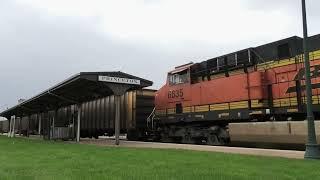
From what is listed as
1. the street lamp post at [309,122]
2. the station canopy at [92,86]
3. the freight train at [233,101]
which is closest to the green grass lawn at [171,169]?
the street lamp post at [309,122]

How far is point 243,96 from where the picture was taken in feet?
64.8

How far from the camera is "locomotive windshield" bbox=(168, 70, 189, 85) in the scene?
23.7 metres

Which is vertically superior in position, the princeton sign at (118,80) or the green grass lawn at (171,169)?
the princeton sign at (118,80)

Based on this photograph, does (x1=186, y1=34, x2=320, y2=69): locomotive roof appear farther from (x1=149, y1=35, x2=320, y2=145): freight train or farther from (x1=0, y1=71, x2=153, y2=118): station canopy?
(x1=0, y1=71, x2=153, y2=118): station canopy

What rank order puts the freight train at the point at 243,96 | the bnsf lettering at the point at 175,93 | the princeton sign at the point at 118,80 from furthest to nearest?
the bnsf lettering at the point at 175,93, the princeton sign at the point at 118,80, the freight train at the point at 243,96

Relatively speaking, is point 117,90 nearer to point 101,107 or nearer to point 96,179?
point 101,107

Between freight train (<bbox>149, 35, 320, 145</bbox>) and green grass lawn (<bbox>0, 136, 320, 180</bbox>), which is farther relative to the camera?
freight train (<bbox>149, 35, 320, 145</bbox>)

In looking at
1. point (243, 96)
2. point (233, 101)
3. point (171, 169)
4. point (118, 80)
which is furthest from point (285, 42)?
point (171, 169)

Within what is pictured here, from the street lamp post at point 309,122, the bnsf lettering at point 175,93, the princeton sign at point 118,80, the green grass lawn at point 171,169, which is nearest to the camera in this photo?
the green grass lawn at point 171,169

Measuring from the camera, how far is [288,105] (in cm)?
1778

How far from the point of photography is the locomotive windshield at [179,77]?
77.9 ft

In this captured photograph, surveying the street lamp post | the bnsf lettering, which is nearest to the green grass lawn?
the street lamp post

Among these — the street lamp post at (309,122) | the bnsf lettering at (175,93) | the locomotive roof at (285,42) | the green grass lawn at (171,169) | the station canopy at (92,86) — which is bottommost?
the green grass lawn at (171,169)

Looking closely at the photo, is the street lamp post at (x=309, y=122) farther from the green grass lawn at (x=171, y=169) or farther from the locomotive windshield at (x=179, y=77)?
the locomotive windshield at (x=179, y=77)
